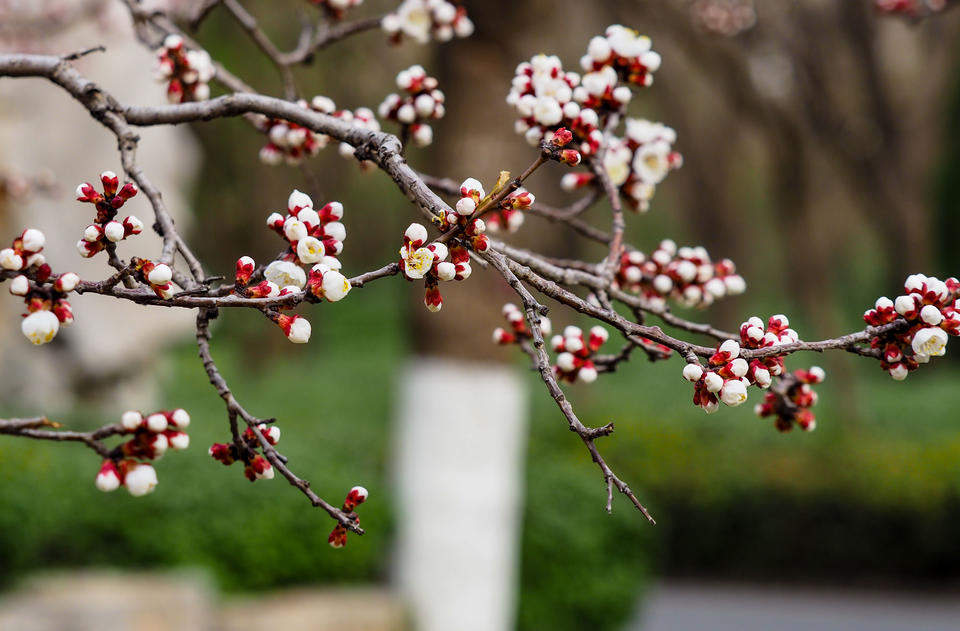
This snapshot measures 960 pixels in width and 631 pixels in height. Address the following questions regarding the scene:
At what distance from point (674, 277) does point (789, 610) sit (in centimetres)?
779

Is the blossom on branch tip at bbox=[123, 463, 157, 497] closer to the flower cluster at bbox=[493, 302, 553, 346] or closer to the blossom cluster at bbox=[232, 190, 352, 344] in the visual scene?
the blossom cluster at bbox=[232, 190, 352, 344]

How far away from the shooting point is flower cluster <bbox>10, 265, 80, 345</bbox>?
1.17m

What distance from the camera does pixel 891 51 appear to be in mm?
15742

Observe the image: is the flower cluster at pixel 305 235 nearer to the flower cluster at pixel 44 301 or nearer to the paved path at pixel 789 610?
the flower cluster at pixel 44 301

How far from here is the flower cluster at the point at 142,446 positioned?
1.31m

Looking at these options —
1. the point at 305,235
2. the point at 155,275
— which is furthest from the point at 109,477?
the point at 305,235

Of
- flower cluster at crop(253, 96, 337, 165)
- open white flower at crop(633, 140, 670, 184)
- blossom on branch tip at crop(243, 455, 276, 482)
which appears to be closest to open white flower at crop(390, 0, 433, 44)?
flower cluster at crop(253, 96, 337, 165)

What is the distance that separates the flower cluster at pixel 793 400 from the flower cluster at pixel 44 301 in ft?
3.55

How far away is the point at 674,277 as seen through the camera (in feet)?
6.00

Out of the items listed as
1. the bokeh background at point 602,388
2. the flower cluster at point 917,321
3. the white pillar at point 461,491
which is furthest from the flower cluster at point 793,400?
the white pillar at point 461,491

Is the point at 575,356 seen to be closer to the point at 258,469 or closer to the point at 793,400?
the point at 793,400

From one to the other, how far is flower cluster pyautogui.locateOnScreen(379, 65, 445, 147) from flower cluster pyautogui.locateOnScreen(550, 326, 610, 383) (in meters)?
0.49

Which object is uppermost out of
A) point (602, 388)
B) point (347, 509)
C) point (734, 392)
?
point (602, 388)

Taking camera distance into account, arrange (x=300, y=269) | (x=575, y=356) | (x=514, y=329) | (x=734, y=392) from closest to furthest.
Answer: (x=734, y=392) < (x=300, y=269) < (x=575, y=356) < (x=514, y=329)
